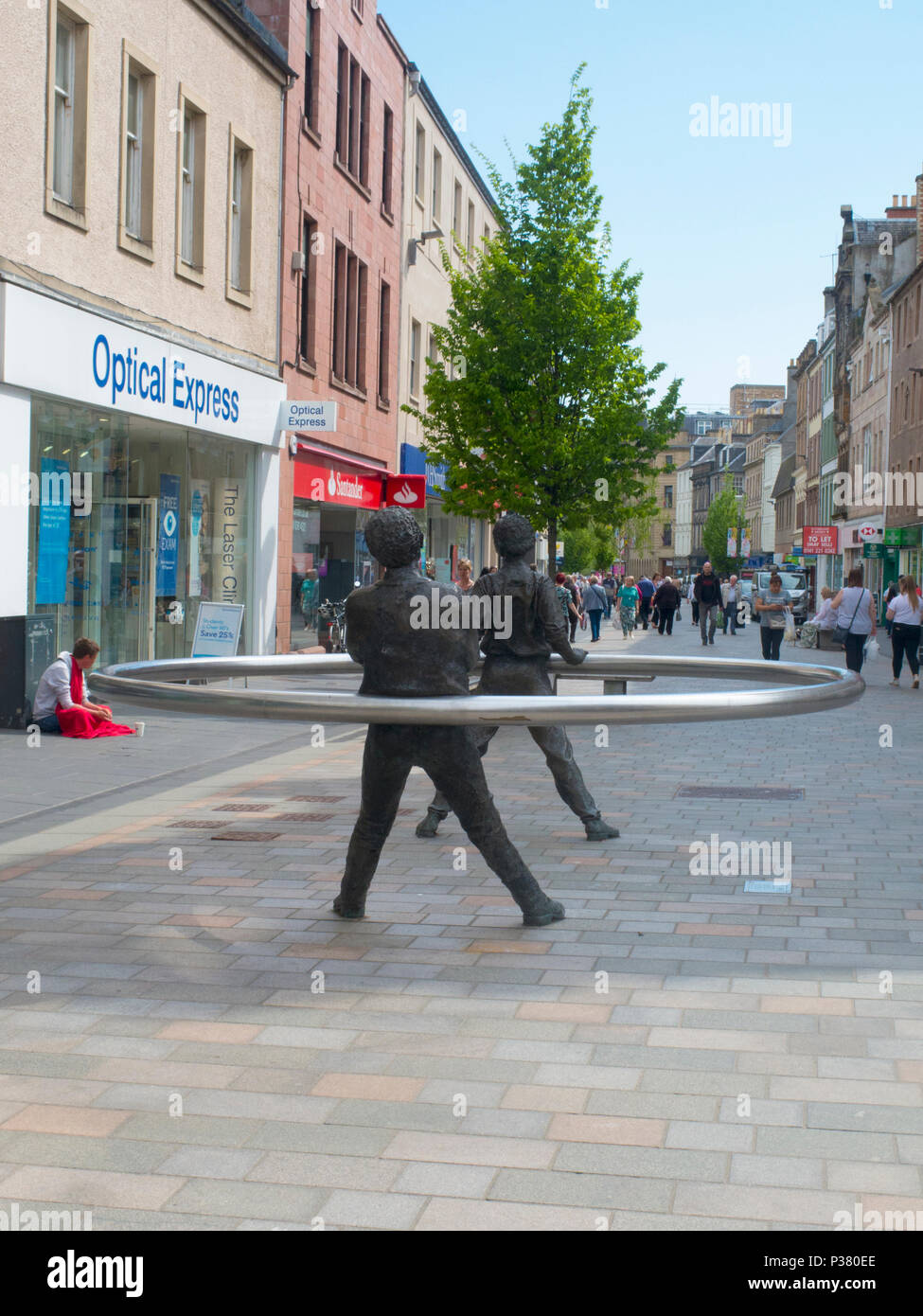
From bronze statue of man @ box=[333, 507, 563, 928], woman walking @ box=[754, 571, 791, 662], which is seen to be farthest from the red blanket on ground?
woman walking @ box=[754, 571, 791, 662]

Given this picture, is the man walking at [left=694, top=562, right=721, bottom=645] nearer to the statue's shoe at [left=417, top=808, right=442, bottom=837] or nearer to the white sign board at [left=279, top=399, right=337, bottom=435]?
the white sign board at [left=279, top=399, right=337, bottom=435]

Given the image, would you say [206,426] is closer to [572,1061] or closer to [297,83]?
[297,83]

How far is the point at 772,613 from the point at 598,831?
15.7 metres

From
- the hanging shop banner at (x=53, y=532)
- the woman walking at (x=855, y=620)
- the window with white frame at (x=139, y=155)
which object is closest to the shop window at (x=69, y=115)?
the window with white frame at (x=139, y=155)

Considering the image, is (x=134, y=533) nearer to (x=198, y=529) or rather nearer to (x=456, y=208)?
(x=198, y=529)

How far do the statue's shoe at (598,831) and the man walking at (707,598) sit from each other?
27.7 m

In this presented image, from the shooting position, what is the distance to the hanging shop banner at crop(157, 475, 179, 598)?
18.3 metres

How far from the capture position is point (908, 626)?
2305cm

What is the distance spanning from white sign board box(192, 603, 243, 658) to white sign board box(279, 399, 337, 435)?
5.26 meters

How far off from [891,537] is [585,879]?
4511cm

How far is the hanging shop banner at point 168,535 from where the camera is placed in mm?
18328

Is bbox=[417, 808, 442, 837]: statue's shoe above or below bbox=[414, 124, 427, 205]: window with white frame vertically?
below

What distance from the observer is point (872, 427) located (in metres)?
62.6

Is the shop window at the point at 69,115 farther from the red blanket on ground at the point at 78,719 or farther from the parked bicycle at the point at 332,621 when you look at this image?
the parked bicycle at the point at 332,621
